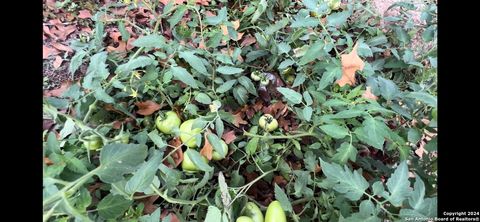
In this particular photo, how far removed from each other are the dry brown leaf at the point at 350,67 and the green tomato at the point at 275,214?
371 millimetres

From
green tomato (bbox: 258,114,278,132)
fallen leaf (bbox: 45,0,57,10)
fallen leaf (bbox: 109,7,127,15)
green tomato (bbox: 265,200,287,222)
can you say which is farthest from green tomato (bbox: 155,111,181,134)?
fallen leaf (bbox: 45,0,57,10)

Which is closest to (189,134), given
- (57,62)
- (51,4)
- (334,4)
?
(57,62)

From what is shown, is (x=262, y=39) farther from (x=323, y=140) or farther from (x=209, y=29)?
(x=323, y=140)

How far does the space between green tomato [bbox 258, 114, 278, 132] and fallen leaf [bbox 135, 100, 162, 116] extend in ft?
0.91

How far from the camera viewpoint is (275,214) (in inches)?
32.0

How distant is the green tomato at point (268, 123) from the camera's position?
40.6 inches

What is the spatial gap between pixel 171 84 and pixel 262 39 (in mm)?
305

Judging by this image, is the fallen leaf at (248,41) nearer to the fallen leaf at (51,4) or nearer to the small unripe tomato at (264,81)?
the small unripe tomato at (264,81)

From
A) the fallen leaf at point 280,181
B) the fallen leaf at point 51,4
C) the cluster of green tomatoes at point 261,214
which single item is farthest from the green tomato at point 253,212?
the fallen leaf at point 51,4

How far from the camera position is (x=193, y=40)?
119 cm

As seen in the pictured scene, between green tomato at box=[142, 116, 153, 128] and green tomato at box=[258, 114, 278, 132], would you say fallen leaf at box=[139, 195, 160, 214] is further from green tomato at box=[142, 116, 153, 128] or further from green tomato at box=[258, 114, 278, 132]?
green tomato at box=[258, 114, 278, 132]

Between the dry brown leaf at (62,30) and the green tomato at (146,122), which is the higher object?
the dry brown leaf at (62,30)

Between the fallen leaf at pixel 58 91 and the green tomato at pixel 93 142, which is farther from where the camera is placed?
the fallen leaf at pixel 58 91

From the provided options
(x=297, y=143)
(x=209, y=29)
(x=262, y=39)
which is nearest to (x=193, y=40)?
(x=209, y=29)
